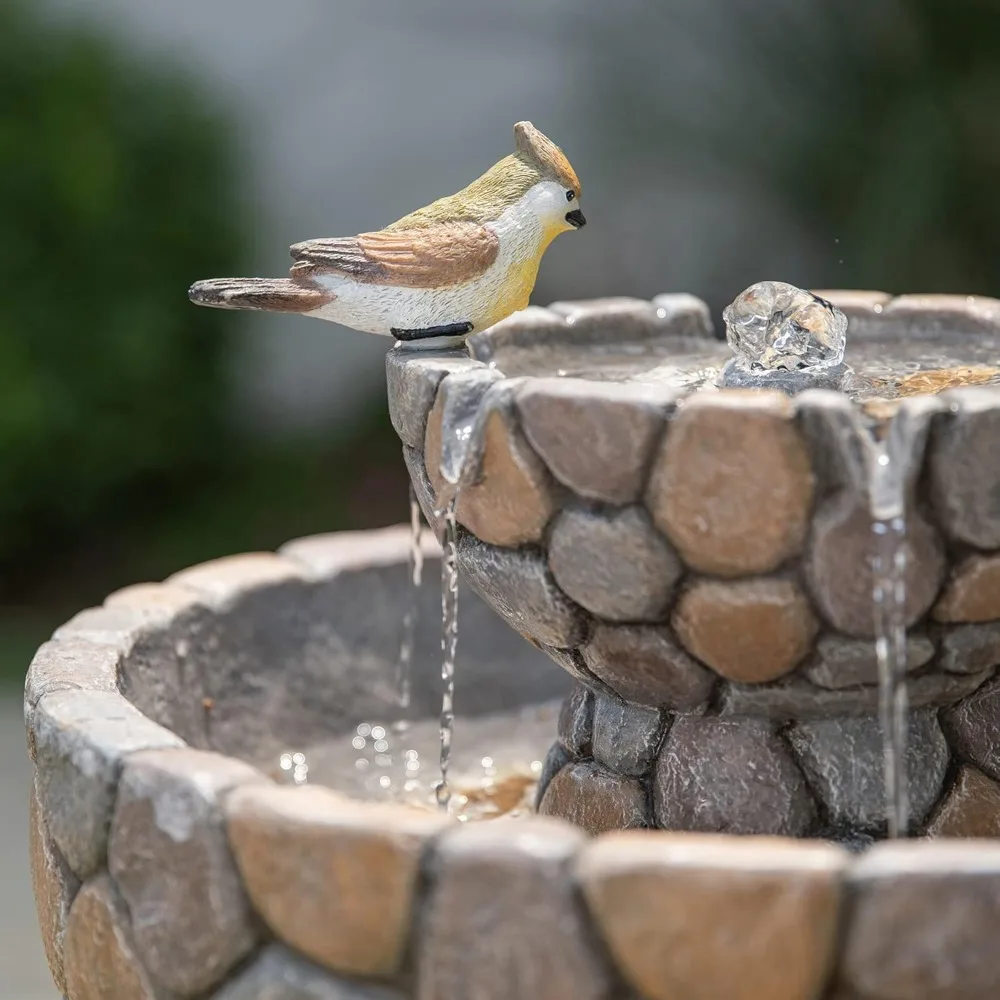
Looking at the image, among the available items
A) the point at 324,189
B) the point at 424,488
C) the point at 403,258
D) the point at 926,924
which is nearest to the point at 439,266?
the point at 403,258

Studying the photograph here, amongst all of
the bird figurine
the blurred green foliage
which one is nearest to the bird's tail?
the bird figurine

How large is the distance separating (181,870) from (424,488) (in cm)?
59

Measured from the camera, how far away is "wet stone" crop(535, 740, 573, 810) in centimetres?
217

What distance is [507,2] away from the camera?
5.57 metres

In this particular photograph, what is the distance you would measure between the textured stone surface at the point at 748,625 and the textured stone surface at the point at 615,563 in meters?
0.04

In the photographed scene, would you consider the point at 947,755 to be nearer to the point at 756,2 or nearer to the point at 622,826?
the point at 622,826

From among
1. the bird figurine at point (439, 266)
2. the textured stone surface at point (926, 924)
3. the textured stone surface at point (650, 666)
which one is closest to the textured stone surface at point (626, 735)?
the textured stone surface at point (650, 666)

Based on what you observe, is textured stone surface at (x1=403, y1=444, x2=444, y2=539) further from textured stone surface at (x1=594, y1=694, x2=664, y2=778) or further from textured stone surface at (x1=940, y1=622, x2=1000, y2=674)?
textured stone surface at (x1=940, y1=622, x2=1000, y2=674)

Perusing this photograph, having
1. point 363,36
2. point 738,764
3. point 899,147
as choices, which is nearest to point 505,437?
point 738,764

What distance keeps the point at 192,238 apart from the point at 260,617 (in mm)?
2120

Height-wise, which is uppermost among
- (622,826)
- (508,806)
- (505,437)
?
(505,437)

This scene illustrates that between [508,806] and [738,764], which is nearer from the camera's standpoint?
[738,764]

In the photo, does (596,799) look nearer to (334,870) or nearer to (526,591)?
(526,591)

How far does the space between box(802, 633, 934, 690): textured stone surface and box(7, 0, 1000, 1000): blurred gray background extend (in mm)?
2181
